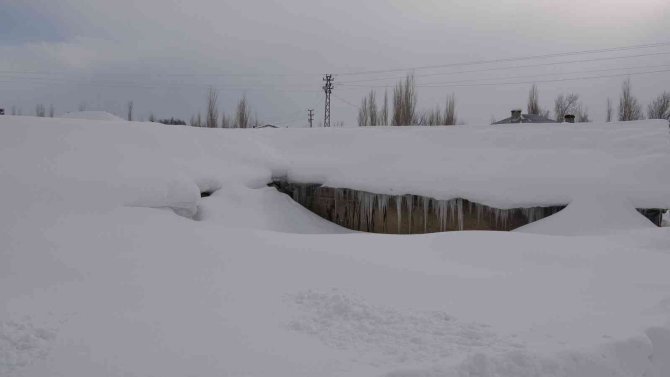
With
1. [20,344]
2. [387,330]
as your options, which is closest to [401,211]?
[387,330]

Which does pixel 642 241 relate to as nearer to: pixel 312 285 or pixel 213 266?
pixel 312 285

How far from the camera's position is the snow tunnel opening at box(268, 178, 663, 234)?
720 centimetres

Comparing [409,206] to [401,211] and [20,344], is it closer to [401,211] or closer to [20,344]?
[401,211]

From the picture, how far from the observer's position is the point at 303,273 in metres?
3.95

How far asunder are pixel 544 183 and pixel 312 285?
494 cm

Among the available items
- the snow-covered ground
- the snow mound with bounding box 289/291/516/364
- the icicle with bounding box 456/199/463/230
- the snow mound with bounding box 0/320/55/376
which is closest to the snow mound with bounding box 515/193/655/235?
the snow-covered ground

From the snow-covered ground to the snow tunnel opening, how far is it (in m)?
0.17

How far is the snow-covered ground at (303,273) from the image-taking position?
2600 millimetres

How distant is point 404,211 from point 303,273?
4.35 meters

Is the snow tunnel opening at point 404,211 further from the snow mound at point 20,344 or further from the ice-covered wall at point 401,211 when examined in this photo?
the snow mound at point 20,344

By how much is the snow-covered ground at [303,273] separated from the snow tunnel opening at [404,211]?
0.17 meters

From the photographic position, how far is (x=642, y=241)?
5160 millimetres

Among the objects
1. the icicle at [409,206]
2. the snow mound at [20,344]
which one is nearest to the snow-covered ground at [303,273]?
the snow mound at [20,344]

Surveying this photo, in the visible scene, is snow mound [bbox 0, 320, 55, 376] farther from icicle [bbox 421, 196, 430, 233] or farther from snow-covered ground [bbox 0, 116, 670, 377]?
icicle [bbox 421, 196, 430, 233]
